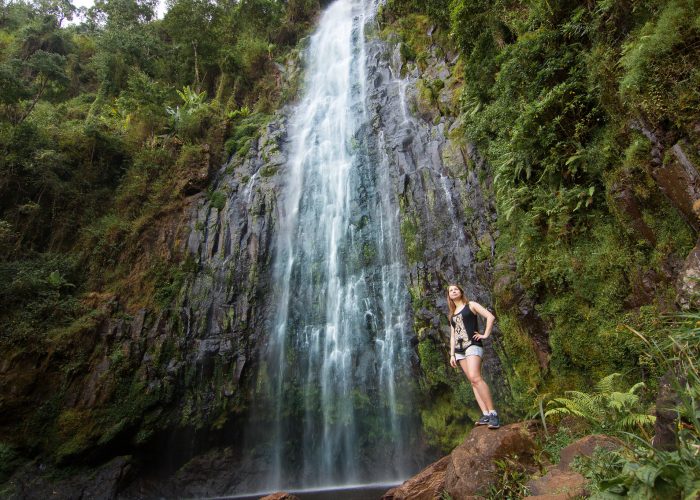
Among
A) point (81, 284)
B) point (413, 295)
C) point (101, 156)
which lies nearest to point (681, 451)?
point (413, 295)

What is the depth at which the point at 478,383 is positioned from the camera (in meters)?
4.70

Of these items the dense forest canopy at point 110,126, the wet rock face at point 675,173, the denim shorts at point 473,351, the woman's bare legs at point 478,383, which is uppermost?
the dense forest canopy at point 110,126

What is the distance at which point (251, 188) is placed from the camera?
14.2m

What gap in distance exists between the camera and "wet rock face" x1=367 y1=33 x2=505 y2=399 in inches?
359

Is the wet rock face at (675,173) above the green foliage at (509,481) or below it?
above

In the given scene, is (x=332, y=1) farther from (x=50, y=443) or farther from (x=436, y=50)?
(x=50, y=443)

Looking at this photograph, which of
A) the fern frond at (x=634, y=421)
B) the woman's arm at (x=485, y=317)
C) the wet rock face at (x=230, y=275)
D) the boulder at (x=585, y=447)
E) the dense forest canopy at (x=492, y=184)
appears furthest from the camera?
the wet rock face at (x=230, y=275)

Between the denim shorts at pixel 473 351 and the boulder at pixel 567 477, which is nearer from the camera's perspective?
the boulder at pixel 567 477

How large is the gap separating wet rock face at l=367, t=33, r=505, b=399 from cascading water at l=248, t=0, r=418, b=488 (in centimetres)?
48

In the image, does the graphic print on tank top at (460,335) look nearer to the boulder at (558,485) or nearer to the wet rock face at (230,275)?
the boulder at (558,485)

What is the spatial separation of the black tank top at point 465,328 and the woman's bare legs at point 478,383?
17 cm

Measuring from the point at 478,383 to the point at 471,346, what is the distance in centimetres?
43

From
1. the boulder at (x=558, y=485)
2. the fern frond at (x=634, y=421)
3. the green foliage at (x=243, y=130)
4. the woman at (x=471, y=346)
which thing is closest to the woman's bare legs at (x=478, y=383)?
the woman at (x=471, y=346)

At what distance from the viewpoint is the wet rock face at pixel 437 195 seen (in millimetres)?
9109
